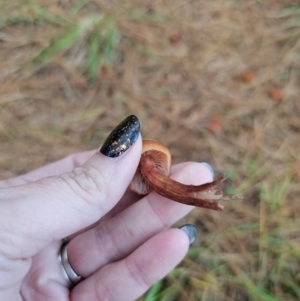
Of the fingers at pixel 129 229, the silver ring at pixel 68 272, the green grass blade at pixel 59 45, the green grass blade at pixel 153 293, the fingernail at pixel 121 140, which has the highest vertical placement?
the green grass blade at pixel 59 45

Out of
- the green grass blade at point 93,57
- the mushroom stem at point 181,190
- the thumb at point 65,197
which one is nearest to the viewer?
the thumb at point 65,197

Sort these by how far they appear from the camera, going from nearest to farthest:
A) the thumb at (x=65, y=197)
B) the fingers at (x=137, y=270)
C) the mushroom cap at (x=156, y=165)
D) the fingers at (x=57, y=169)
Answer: the thumb at (x=65, y=197)
the fingers at (x=137, y=270)
the mushroom cap at (x=156, y=165)
the fingers at (x=57, y=169)

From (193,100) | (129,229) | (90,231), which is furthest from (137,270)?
(193,100)

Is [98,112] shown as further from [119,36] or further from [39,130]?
[119,36]

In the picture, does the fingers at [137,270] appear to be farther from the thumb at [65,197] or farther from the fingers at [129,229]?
the thumb at [65,197]

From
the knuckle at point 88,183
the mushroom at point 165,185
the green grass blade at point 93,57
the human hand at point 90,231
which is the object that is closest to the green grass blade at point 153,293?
the human hand at point 90,231

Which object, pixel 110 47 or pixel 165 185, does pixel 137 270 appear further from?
pixel 110 47
